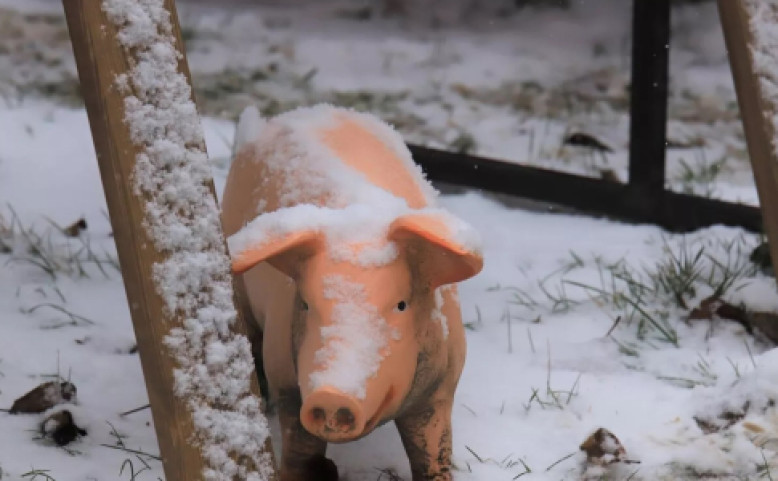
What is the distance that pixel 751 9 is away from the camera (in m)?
1.99

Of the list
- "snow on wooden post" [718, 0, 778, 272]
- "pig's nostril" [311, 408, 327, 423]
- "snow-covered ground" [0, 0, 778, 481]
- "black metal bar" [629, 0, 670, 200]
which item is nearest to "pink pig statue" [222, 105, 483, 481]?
"pig's nostril" [311, 408, 327, 423]

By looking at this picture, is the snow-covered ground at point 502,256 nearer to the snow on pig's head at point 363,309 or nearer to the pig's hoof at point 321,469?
the pig's hoof at point 321,469

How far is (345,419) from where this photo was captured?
55.6 inches

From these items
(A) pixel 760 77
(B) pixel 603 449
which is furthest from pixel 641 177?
(B) pixel 603 449

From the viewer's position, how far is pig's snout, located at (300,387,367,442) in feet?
4.57

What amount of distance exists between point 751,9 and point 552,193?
1182mm

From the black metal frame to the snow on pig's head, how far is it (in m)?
1.53

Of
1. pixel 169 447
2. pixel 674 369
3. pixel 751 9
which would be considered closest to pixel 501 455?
pixel 674 369

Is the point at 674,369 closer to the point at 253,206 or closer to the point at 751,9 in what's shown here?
the point at 751,9

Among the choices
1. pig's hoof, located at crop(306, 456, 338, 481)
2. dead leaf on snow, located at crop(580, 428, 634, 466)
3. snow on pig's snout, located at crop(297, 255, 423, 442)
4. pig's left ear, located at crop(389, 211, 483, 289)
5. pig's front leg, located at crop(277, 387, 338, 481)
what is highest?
pig's left ear, located at crop(389, 211, 483, 289)

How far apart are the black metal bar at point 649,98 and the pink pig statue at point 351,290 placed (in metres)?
1.21

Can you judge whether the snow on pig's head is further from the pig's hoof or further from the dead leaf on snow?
the dead leaf on snow

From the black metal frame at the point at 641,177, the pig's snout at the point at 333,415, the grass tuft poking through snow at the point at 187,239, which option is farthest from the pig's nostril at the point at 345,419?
the black metal frame at the point at 641,177

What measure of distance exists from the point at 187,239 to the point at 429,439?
20.8 inches
